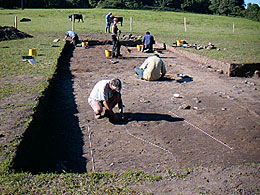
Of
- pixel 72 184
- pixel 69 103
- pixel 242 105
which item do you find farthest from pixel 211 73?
pixel 72 184

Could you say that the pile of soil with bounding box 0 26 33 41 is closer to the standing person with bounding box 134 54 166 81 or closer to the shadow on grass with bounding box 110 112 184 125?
the standing person with bounding box 134 54 166 81

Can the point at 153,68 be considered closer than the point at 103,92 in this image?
No

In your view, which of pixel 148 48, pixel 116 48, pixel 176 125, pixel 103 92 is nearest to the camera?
pixel 103 92

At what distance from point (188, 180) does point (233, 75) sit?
31.1 ft

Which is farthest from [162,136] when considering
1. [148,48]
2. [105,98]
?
[148,48]

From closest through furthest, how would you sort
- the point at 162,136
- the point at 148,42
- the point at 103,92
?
the point at 162,136, the point at 103,92, the point at 148,42

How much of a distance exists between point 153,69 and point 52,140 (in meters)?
5.62

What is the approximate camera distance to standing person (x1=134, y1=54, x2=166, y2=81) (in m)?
12.4

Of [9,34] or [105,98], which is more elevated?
[9,34]

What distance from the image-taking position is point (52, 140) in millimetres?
7688

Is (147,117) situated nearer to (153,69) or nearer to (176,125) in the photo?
(176,125)

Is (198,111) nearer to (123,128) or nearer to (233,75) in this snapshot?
(123,128)

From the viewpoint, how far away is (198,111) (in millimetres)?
9531

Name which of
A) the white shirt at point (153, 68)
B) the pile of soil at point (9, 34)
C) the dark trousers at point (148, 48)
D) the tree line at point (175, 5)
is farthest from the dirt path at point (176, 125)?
the tree line at point (175, 5)
